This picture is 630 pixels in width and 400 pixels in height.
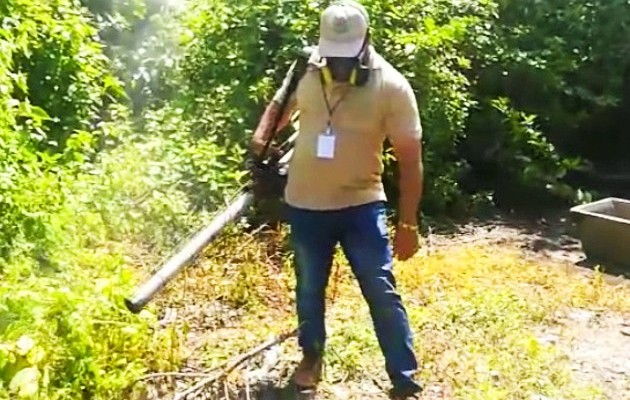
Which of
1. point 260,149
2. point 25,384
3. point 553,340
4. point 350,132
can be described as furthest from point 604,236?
point 25,384

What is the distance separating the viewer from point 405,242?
4047 millimetres

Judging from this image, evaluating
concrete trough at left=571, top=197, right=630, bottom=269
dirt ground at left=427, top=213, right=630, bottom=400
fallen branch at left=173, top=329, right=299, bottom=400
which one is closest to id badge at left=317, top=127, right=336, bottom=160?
fallen branch at left=173, top=329, right=299, bottom=400

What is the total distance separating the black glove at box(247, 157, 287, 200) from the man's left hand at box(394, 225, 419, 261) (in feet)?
1.98

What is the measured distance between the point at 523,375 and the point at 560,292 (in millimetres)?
1246

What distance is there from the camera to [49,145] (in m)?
6.03

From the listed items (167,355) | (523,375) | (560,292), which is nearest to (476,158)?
(560,292)

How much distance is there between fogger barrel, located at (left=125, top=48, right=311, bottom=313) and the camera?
4262 millimetres

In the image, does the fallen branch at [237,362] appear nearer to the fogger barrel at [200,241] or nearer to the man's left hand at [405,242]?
the fogger barrel at [200,241]

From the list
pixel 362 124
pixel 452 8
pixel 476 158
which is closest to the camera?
pixel 362 124

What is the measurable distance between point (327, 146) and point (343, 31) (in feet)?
1.34

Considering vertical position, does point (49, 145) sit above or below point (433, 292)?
above

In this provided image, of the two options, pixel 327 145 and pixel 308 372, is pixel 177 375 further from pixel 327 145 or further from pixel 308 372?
pixel 327 145

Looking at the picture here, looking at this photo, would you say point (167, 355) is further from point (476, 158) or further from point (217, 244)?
point (476, 158)

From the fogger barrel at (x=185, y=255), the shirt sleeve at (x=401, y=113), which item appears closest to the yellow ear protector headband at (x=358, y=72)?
the shirt sleeve at (x=401, y=113)
